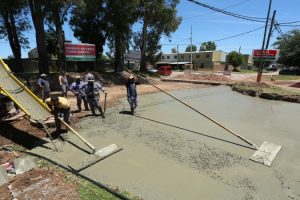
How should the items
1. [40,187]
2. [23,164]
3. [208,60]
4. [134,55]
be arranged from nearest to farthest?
[40,187], [23,164], [134,55], [208,60]

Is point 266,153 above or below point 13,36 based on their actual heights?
below

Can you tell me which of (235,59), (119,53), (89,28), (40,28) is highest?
(89,28)

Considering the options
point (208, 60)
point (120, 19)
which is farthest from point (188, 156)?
point (208, 60)

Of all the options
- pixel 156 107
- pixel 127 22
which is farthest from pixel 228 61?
pixel 156 107

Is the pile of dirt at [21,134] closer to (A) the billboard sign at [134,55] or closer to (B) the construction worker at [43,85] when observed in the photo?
(B) the construction worker at [43,85]

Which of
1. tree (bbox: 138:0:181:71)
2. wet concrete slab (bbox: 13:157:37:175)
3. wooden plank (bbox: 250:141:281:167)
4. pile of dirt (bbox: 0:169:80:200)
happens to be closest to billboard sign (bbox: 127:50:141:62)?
tree (bbox: 138:0:181:71)

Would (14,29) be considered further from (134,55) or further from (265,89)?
(265,89)

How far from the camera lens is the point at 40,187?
153 inches

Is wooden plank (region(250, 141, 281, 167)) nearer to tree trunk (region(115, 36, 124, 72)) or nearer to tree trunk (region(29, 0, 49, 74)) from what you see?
tree trunk (region(29, 0, 49, 74))

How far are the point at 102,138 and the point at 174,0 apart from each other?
72.6ft

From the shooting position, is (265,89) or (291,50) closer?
(265,89)

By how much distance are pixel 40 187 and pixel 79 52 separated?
15.5 m

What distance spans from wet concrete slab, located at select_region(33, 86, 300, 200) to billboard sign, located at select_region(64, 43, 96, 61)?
10.1 metres

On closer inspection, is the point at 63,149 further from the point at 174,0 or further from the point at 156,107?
the point at 174,0
